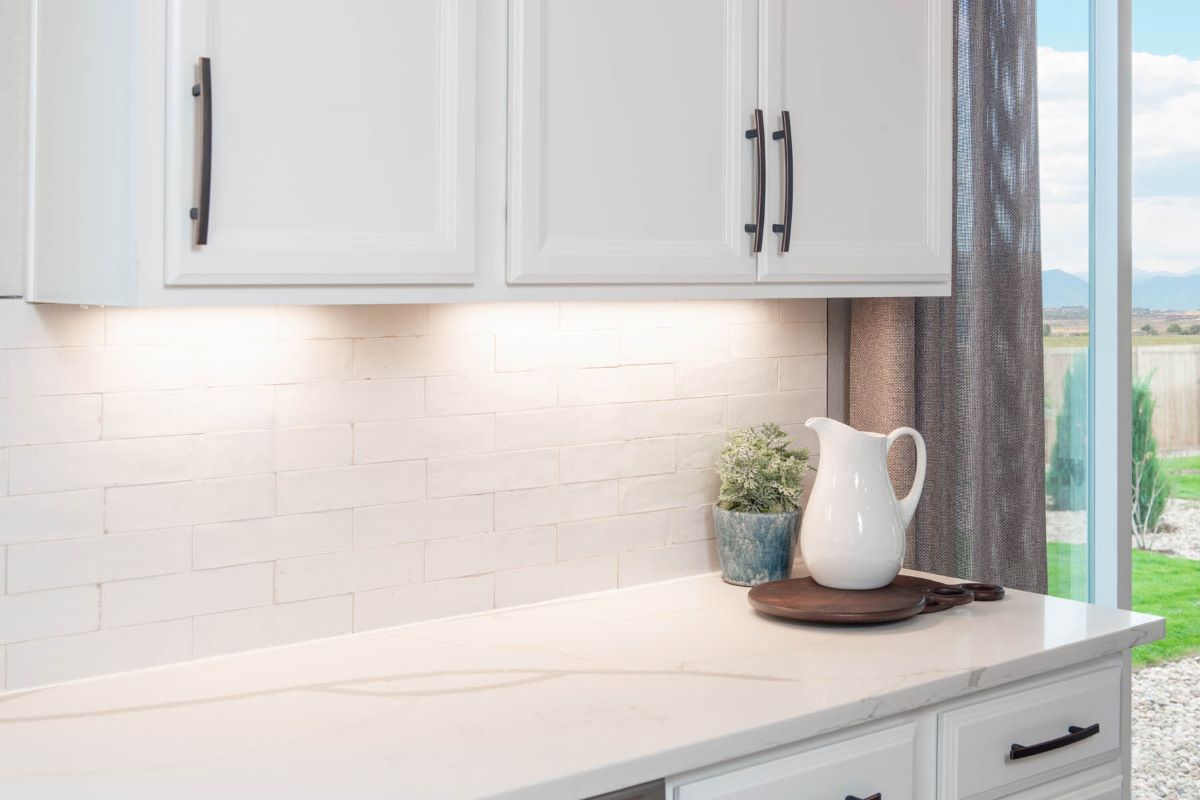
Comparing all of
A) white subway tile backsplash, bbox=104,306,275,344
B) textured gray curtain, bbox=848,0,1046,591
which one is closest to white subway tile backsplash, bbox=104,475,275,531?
white subway tile backsplash, bbox=104,306,275,344

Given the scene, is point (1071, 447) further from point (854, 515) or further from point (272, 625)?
point (272, 625)

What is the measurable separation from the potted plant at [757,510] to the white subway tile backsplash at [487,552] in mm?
350

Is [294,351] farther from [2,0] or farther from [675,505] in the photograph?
[675,505]

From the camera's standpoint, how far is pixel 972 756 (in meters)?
1.76

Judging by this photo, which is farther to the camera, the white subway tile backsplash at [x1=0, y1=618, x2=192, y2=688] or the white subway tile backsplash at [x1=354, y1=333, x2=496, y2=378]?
the white subway tile backsplash at [x1=354, y1=333, x2=496, y2=378]

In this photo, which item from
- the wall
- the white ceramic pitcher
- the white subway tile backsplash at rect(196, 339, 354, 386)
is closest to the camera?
the wall

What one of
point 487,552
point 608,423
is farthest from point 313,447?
point 608,423

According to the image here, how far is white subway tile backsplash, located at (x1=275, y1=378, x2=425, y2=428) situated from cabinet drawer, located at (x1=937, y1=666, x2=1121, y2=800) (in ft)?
3.11

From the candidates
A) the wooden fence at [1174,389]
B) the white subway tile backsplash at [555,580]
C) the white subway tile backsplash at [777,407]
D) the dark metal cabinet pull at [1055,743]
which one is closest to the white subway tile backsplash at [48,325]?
the white subway tile backsplash at [555,580]

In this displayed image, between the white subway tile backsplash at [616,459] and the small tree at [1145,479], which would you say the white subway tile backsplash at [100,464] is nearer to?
the white subway tile backsplash at [616,459]

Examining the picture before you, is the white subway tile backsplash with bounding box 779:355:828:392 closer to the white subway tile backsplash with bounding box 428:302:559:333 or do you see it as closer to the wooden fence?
the white subway tile backsplash with bounding box 428:302:559:333

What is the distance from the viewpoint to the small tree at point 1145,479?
287cm

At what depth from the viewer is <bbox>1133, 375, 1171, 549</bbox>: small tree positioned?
9.41ft

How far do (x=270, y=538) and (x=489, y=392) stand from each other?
0.44 metres
